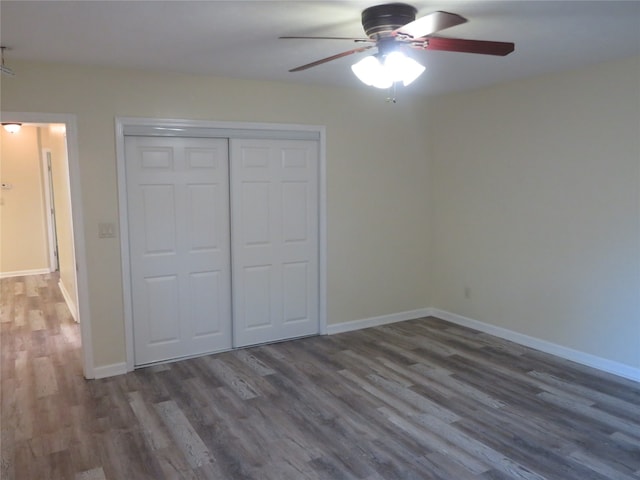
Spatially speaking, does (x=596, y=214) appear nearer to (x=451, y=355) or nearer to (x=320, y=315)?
(x=451, y=355)

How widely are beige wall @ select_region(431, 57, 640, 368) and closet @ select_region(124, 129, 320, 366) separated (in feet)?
5.06

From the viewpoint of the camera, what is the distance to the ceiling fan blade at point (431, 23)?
6.56ft

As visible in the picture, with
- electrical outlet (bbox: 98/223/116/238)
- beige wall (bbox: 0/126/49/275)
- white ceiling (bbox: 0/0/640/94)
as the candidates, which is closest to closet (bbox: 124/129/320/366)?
electrical outlet (bbox: 98/223/116/238)

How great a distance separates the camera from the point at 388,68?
2557 mm

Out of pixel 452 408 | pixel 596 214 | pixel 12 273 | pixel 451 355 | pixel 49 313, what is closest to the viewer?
pixel 452 408

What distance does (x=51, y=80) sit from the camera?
3.61 m

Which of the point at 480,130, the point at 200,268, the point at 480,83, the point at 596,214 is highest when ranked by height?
the point at 480,83

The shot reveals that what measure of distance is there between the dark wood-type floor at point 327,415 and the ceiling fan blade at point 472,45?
218cm

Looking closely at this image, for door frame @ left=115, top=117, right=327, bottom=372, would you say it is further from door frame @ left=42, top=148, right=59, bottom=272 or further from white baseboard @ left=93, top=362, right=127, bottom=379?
door frame @ left=42, top=148, right=59, bottom=272

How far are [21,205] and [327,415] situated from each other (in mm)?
7061

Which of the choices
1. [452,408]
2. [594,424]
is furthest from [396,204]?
[594,424]

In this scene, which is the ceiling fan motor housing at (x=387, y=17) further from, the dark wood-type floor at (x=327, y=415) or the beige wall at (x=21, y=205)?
the beige wall at (x=21, y=205)

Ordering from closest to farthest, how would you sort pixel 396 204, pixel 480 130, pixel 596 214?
pixel 596 214, pixel 480 130, pixel 396 204

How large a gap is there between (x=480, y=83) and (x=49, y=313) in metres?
5.44
